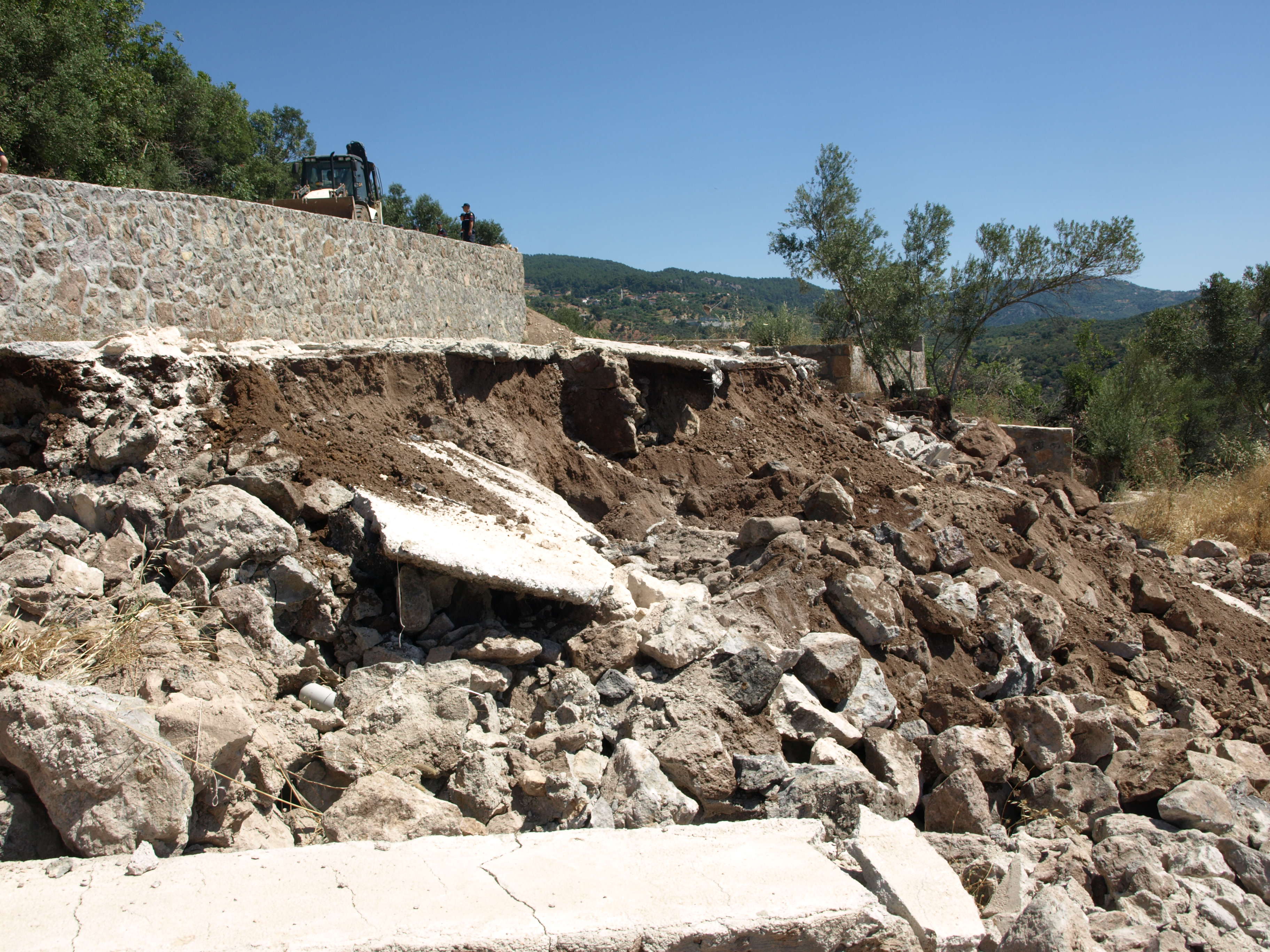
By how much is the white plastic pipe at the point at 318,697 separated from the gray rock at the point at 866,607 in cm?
310

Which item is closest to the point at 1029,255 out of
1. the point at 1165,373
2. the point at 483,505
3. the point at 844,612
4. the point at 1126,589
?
the point at 1165,373

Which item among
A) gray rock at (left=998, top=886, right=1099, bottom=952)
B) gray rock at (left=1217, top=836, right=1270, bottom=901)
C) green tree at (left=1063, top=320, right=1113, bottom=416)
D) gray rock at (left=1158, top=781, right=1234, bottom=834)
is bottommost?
gray rock at (left=1217, top=836, right=1270, bottom=901)

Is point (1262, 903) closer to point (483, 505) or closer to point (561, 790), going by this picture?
point (561, 790)

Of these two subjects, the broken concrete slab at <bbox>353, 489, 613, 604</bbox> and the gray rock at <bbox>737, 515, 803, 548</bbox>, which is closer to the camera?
the broken concrete slab at <bbox>353, 489, 613, 604</bbox>

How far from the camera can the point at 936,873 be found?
2.99 meters

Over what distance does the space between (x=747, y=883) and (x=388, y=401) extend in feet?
15.4

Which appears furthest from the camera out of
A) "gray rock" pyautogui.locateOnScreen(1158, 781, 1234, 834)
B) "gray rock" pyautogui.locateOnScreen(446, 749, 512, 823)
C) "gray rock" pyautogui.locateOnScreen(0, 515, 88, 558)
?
"gray rock" pyautogui.locateOnScreen(1158, 781, 1234, 834)

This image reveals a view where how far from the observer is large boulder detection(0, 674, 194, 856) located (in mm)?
2424

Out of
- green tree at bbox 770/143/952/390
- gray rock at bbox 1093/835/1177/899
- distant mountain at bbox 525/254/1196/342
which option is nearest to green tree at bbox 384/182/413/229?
distant mountain at bbox 525/254/1196/342

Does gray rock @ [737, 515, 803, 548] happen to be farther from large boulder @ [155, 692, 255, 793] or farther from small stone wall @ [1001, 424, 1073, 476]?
small stone wall @ [1001, 424, 1073, 476]

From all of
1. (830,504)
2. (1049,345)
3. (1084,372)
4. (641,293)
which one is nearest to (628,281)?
(641,293)

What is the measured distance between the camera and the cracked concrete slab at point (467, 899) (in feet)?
6.93

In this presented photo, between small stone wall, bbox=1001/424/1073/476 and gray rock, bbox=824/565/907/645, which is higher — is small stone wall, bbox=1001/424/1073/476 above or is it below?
above

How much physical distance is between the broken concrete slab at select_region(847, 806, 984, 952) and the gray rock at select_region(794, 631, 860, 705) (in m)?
1.25
